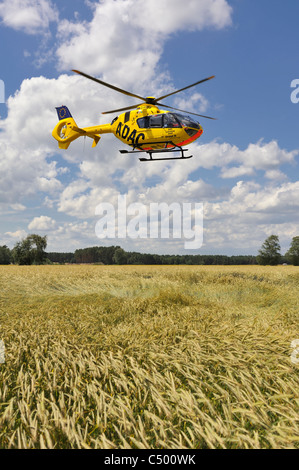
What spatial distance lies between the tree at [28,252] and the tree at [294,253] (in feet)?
212

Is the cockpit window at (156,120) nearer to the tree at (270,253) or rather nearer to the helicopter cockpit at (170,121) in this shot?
the helicopter cockpit at (170,121)

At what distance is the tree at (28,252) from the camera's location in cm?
6962

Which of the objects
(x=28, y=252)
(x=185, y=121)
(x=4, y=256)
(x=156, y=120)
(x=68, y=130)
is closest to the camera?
(x=185, y=121)

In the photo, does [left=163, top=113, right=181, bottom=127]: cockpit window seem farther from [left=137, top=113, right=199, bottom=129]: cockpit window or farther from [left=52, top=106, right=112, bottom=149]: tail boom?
[left=52, top=106, right=112, bottom=149]: tail boom

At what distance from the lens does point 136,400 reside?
3092mm

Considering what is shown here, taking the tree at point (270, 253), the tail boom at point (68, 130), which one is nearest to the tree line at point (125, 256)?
the tree at point (270, 253)

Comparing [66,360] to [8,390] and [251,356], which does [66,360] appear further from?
[251,356]

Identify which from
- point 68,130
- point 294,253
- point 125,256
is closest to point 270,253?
point 294,253

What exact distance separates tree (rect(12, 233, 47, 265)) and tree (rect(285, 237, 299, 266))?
6449 centimetres

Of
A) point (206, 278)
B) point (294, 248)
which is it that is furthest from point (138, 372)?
point (294, 248)

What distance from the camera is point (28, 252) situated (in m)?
70.1

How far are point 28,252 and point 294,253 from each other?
69300 mm

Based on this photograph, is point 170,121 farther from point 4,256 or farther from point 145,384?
point 4,256
